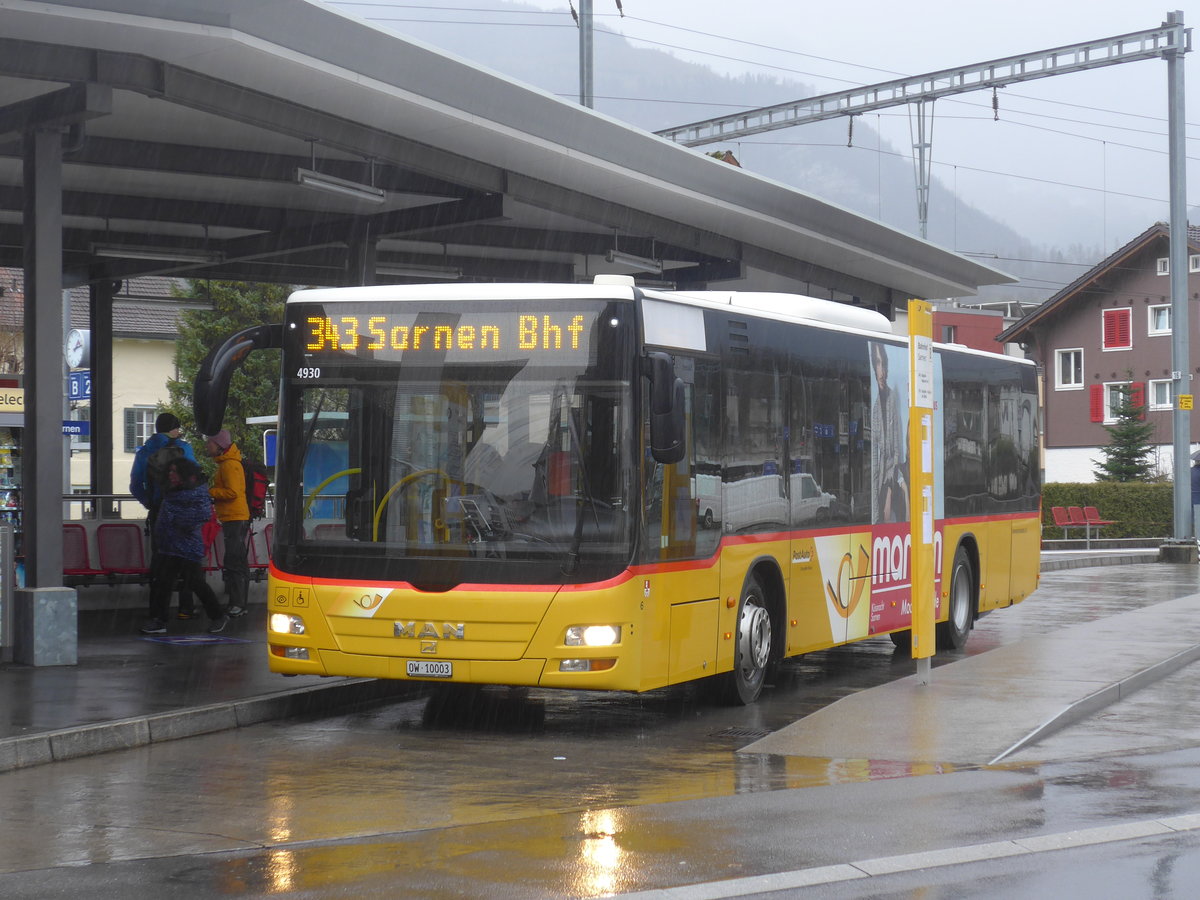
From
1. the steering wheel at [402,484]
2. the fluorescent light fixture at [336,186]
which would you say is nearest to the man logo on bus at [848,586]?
the steering wheel at [402,484]

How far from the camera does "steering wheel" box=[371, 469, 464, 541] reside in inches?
419

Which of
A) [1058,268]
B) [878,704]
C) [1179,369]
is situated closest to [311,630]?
[878,704]

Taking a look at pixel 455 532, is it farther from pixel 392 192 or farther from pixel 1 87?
pixel 392 192

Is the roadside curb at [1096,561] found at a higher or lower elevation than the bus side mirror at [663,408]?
lower

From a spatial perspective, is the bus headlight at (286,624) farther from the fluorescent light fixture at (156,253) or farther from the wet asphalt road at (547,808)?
the fluorescent light fixture at (156,253)

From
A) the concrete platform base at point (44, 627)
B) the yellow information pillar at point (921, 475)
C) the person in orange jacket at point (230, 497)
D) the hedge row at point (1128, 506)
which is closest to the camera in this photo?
the yellow information pillar at point (921, 475)

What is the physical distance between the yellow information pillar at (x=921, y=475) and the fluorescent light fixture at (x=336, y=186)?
570 cm

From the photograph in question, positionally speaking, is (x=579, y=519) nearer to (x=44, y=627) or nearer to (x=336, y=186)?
(x=44, y=627)

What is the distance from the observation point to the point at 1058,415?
232 feet

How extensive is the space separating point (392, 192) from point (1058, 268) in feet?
592

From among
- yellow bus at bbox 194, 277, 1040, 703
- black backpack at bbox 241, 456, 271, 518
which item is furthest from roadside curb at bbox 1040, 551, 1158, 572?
yellow bus at bbox 194, 277, 1040, 703

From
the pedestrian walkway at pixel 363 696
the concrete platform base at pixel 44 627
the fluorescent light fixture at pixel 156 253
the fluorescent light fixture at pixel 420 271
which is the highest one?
the fluorescent light fixture at pixel 420 271

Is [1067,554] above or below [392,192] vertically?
below

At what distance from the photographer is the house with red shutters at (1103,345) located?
65.8 m
